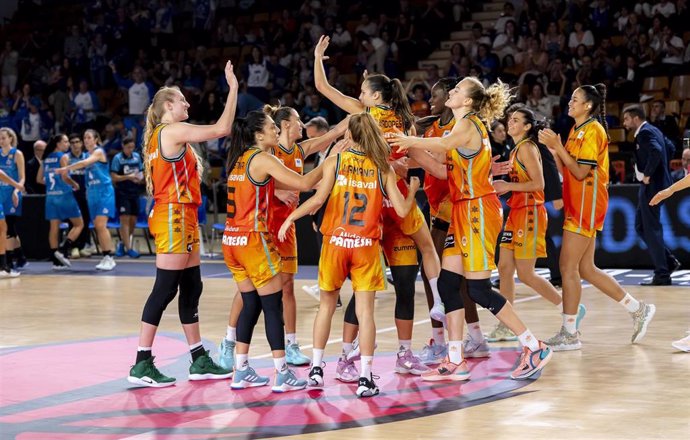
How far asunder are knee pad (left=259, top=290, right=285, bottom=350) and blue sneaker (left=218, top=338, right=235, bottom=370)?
787 millimetres

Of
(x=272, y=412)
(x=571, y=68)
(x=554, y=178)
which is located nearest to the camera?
(x=272, y=412)

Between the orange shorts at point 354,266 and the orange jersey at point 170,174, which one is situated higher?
the orange jersey at point 170,174

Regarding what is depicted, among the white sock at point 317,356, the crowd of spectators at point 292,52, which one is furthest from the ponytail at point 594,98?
the crowd of spectators at point 292,52

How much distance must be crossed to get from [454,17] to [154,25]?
289 inches

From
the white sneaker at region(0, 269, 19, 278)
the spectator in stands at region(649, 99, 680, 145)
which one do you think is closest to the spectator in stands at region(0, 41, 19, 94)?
the white sneaker at region(0, 269, 19, 278)

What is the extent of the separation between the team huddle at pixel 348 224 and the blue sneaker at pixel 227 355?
1cm

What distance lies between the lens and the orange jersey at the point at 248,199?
646 centimetres

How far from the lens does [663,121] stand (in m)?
14.6

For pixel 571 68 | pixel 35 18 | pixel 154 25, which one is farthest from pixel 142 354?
pixel 35 18

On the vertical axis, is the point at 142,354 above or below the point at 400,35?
below

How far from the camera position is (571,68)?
16.8 metres

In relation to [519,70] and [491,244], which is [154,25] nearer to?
[519,70]

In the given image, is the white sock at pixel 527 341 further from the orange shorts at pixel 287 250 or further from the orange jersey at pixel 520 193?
the orange shorts at pixel 287 250

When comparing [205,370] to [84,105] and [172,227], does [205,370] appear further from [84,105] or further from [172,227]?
[84,105]
